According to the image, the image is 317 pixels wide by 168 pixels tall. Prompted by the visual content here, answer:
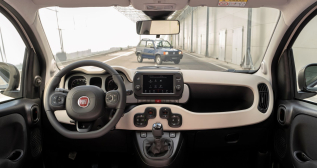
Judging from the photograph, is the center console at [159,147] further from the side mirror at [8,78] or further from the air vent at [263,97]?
the side mirror at [8,78]

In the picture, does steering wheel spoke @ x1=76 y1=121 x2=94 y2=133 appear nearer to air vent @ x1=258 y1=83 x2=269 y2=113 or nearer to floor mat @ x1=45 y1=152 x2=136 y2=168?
floor mat @ x1=45 y1=152 x2=136 y2=168

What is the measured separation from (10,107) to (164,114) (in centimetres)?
148

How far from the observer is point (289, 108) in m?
2.58

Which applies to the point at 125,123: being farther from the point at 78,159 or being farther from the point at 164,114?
the point at 78,159

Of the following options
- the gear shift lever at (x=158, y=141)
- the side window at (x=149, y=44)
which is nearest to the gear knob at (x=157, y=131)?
Answer: the gear shift lever at (x=158, y=141)

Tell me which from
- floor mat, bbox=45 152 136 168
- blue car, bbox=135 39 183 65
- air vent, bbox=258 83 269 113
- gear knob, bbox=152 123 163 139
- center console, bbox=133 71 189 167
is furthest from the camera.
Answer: blue car, bbox=135 39 183 65

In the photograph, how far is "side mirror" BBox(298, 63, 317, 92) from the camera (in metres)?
2.42

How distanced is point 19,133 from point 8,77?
644 mm

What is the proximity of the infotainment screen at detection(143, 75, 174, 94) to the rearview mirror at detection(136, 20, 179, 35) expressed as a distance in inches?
20.0

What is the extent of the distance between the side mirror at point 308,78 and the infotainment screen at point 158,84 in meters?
1.29

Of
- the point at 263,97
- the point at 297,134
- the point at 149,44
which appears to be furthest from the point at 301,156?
the point at 149,44

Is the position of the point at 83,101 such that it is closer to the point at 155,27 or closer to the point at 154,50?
the point at 155,27

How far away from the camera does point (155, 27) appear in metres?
2.80

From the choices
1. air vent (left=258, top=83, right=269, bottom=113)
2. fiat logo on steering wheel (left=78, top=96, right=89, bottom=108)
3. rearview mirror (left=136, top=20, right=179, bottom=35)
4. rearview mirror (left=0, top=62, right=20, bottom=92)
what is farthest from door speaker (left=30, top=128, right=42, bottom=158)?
air vent (left=258, top=83, right=269, bottom=113)
